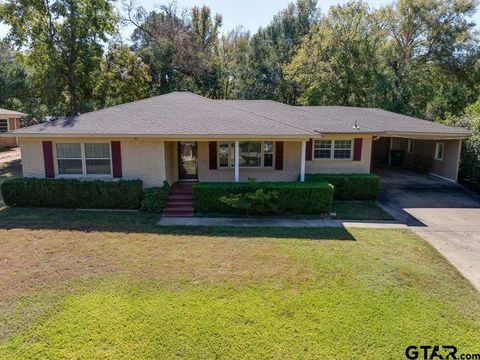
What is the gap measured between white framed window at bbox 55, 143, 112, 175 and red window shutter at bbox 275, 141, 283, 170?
6.82 m

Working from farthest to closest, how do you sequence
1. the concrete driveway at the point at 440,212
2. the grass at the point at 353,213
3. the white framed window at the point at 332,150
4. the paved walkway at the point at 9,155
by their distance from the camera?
the paved walkway at the point at 9,155, the white framed window at the point at 332,150, the grass at the point at 353,213, the concrete driveway at the point at 440,212

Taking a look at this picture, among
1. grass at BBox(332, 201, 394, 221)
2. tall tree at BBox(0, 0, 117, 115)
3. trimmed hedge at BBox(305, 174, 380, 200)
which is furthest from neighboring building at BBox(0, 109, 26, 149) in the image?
grass at BBox(332, 201, 394, 221)

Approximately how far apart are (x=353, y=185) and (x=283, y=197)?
381 cm

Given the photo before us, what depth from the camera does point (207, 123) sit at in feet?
44.1

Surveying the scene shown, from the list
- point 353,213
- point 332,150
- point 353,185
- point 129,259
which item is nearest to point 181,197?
point 129,259

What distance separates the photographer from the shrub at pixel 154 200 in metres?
12.4

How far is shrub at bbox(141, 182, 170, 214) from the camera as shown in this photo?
12.4 meters

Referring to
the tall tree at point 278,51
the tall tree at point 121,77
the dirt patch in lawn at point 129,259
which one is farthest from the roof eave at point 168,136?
the tall tree at point 278,51

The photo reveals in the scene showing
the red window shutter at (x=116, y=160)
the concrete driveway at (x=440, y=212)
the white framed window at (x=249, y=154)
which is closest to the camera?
the concrete driveway at (x=440, y=212)

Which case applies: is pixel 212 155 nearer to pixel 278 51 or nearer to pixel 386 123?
pixel 386 123

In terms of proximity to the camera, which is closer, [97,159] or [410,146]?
[97,159]

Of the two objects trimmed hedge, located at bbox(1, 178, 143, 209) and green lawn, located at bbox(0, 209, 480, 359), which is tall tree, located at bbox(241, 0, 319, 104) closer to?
trimmed hedge, located at bbox(1, 178, 143, 209)

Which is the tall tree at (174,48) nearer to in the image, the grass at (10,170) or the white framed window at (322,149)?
the grass at (10,170)

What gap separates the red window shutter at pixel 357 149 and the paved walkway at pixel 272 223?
176 inches
